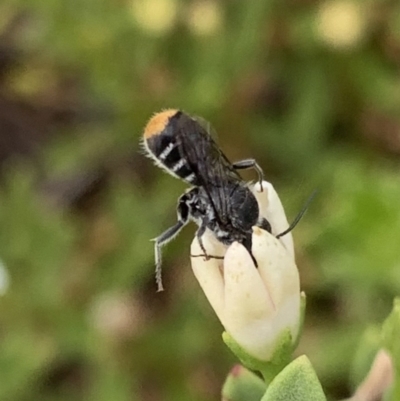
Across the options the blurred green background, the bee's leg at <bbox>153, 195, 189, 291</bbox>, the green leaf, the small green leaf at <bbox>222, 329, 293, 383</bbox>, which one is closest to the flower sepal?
the small green leaf at <bbox>222, 329, 293, 383</bbox>

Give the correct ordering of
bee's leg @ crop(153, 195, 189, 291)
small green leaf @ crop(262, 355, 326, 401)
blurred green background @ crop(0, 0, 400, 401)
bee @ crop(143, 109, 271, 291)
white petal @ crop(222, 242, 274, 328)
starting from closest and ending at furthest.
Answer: small green leaf @ crop(262, 355, 326, 401) < white petal @ crop(222, 242, 274, 328) < bee @ crop(143, 109, 271, 291) < bee's leg @ crop(153, 195, 189, 291) < blurred green background @ crop(0, 0, 400, 401)

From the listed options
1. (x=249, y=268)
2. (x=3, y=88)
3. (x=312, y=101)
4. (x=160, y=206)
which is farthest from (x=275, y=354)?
(x=3, y=88)

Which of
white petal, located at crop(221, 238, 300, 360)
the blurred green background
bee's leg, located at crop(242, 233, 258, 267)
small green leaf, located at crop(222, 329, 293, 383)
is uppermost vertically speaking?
bee's leg, located at crop(242, 233, 258, 267)

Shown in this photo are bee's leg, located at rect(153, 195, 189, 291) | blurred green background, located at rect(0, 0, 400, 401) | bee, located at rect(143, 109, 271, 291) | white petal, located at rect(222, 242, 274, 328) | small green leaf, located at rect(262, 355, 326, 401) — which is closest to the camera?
small green leaf, located at rect(262, 355, 326, 401)

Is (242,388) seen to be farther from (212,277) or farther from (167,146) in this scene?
(167,146)

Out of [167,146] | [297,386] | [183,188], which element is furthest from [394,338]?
[183,188]

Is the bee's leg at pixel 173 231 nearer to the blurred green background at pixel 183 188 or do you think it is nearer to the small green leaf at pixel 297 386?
the small green leaf at pixel 297 386

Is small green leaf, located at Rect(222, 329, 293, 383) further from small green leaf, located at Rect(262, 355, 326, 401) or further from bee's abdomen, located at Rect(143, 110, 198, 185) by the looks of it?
bee's abdomen, located at Rect(143, 110, 198, 185)
